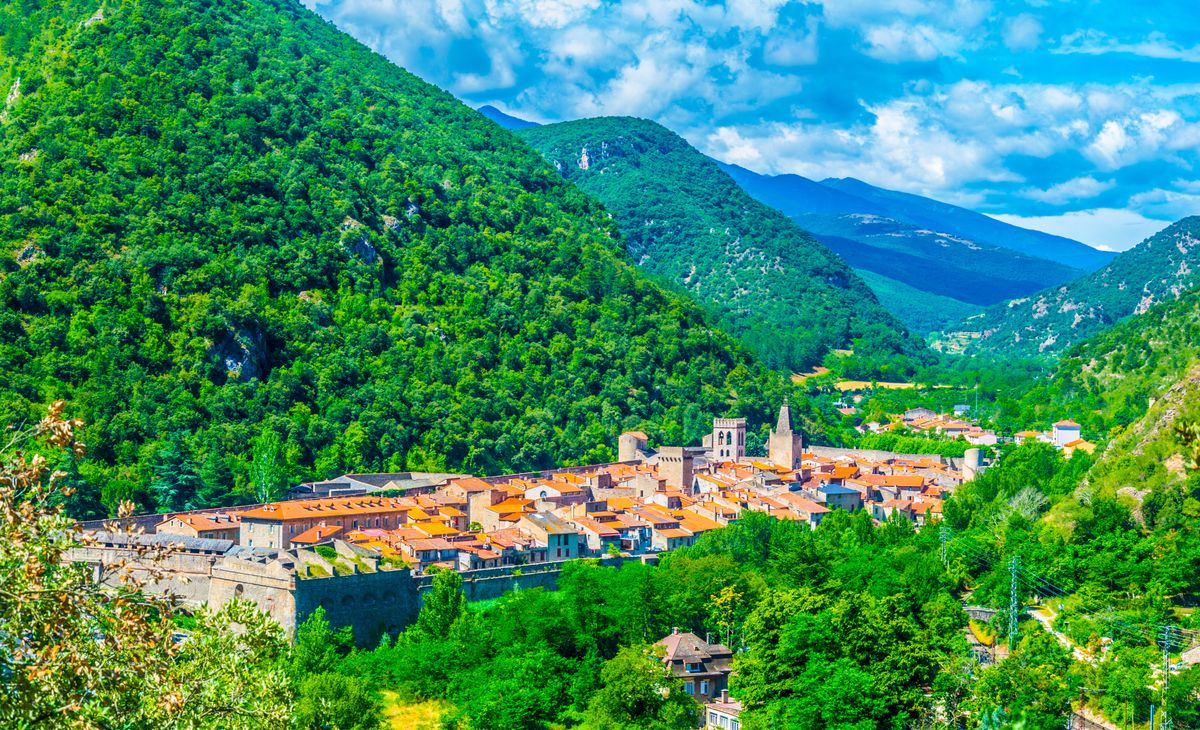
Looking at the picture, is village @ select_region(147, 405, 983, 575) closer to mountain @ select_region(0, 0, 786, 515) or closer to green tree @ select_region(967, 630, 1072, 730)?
mountain @ select_region(0, 0, 786, 515)

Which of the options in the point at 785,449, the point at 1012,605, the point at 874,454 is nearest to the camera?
the point at 1012,605

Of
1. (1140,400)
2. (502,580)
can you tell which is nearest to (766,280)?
(1140,400)

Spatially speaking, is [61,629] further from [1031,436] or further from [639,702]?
[1031,436]

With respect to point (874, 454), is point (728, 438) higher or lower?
higher

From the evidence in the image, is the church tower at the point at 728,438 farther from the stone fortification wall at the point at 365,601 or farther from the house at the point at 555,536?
the stone fortification wall at the point at 365,601

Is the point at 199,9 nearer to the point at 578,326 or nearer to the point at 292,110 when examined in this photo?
the point at 292,110

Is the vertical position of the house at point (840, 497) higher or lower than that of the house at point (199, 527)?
higher

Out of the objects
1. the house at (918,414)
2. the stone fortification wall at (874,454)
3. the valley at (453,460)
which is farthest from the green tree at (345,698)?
the house at (918,414)
